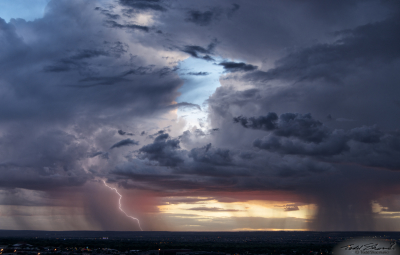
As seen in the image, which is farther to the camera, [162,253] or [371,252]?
[162,253]

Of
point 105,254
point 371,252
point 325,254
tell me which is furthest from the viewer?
point 325,254

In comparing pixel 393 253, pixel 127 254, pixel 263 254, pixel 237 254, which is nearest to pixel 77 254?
pixel 127 254

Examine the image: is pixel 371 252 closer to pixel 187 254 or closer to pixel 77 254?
pixel 187 254

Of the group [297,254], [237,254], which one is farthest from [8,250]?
[297,254]

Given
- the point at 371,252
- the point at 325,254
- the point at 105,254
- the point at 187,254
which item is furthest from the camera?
the point at 325,254

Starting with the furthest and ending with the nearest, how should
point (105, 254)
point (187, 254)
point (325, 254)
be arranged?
point (325, 254) < point (105, 254) < point (187, 254)

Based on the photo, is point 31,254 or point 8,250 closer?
point 31,254

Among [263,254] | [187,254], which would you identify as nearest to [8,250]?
[187,254]

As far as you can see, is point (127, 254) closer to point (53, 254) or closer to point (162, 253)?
point (162, 253)

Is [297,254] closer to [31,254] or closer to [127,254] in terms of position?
[127,254]
